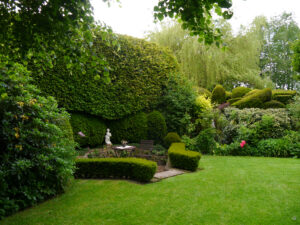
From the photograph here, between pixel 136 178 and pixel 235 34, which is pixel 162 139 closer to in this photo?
pixel 136 178

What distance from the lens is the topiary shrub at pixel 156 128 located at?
11.4m

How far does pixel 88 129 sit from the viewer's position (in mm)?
9758

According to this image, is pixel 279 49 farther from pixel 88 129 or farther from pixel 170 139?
pixel 88 129

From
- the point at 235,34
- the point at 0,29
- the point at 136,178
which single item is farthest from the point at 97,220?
the point at 235,34

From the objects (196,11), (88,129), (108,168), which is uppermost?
(196,11)

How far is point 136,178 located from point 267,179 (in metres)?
3.53

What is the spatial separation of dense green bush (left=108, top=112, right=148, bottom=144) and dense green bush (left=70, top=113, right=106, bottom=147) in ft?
2.23

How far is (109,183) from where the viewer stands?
6.04m

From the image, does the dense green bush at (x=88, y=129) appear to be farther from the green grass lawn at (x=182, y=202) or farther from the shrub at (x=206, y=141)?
the shrub at (x=206, y=141)

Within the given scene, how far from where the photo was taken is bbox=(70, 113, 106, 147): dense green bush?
30.7ft

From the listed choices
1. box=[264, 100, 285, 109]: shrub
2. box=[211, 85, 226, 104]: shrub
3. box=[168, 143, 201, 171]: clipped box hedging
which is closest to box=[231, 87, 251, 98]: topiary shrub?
box=[211, 85, 226, 104]: shrub

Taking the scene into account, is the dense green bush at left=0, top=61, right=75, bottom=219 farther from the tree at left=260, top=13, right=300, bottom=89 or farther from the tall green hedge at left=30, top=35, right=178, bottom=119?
the tree at left=260, top=13, right=300, bottom=89

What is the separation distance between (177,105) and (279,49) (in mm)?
21941

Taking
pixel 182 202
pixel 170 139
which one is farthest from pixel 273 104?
pixel 182 202
